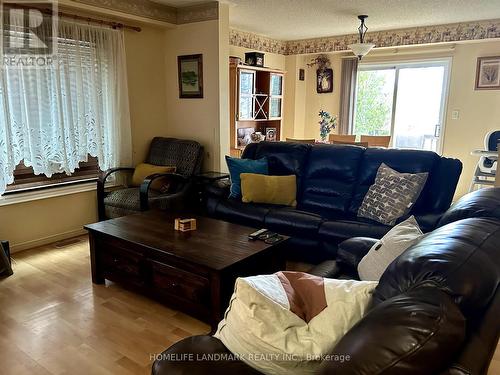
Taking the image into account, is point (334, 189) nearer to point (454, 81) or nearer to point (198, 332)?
point (198, 332)

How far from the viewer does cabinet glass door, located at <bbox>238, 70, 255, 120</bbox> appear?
5223 millimetres

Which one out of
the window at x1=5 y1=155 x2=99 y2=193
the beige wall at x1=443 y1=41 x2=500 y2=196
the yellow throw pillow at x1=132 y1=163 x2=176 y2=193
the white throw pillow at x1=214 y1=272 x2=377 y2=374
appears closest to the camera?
the white throw pillow at x1=214 y1=272 x2=377 y2=374

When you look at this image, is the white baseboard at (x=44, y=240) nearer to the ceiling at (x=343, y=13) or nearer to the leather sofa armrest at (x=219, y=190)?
the leather sofa armrest at (x=219, y=190)

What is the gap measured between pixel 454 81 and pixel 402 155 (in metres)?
3.18

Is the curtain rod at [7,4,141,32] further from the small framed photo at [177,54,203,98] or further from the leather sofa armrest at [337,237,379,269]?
the leather sofa armrest at [337,237,379,269]

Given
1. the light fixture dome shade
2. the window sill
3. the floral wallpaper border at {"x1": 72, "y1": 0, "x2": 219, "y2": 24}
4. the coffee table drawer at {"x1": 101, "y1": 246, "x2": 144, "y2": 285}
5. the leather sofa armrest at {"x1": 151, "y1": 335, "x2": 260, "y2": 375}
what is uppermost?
the floral wallpaper border at {"x1": 72, "y1": 0, "x2": 219, "y2": 24}

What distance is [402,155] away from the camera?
10.3ft

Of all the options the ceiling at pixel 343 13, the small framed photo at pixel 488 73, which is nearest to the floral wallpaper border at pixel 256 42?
the ceiling at pixel 343 13

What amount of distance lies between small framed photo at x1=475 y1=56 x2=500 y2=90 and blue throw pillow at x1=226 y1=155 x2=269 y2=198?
3672mm

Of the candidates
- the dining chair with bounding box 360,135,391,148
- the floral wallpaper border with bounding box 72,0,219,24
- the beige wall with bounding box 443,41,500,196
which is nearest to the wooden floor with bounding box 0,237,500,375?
the floral wallpaper border with bounding box 72,0,219,24

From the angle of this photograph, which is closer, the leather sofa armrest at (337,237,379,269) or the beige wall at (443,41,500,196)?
the leather sofa armrest at (337,237,379,269)

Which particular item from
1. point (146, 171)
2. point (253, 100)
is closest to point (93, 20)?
point (146, 171)

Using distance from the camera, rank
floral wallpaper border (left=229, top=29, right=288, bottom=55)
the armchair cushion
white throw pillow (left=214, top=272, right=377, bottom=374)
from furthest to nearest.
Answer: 1. floral wallpaper border (left=229, top=29, right=288, bottom=55)
2. the armchair cushion
3. white throw pillow (left=214, top=272, right=377, bottom=374)

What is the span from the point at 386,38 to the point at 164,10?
3.16m
